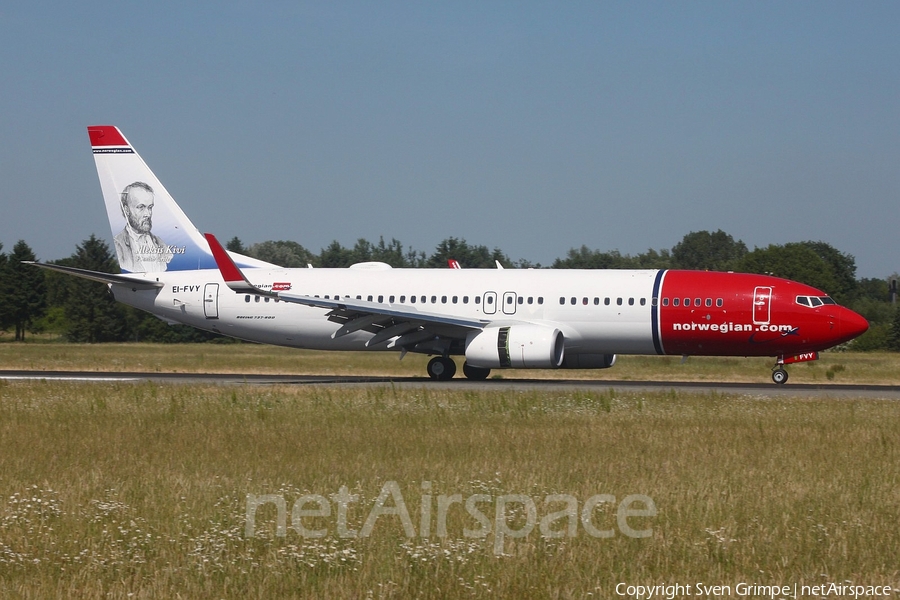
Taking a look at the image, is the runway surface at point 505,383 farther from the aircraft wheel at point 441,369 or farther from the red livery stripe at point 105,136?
the red livery stripe at point 105,136

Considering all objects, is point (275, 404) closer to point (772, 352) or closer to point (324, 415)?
point (324, 415)

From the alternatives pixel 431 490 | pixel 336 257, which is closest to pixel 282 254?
pixel 336 257

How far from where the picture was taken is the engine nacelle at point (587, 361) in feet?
96.1

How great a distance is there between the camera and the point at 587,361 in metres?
29.4

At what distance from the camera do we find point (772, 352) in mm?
27344

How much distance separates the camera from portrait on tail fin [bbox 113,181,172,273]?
3156 centimetres

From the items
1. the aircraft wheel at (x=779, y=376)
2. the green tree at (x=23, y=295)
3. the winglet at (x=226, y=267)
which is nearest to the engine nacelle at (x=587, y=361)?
the aircraft wheel at (x=779, y=376)

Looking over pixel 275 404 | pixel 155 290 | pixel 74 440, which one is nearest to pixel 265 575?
pixel 74 440

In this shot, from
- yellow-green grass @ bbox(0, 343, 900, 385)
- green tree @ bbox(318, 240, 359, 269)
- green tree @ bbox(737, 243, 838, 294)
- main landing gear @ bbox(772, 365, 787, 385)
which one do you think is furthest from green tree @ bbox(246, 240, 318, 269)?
main landing gear @ bbox(772, 365, 787, 385)

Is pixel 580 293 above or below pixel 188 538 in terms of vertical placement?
above

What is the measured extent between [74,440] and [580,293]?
16406 mm

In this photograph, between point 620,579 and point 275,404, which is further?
point 275,404

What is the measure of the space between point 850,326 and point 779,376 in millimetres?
2409

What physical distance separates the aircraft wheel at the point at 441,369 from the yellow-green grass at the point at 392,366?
330 centimetres
